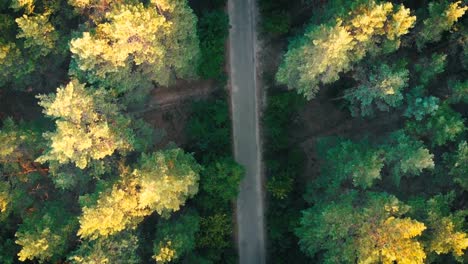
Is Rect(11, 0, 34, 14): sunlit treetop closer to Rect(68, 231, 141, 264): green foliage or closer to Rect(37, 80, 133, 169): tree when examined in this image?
Rect(37, 80, 133, 169): tree

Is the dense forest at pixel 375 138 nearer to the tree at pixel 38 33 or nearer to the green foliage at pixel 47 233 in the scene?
the green foliage at pixel 47 233

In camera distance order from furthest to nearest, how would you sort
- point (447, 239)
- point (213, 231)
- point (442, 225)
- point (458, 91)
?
point (213, 231) < point (458, 91) < point (442, 225) < point (447, 239)

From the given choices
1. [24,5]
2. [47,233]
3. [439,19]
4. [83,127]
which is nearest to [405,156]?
[439,19]

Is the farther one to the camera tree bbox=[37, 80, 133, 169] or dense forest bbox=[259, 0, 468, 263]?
dense forest bbox=[259, 0, 468, 263]

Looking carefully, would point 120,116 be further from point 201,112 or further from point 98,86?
point 201,112

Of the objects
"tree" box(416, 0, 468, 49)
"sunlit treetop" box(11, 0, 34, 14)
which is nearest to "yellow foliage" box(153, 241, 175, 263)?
"sunlit treetop" box(11, 0, 34, 14)

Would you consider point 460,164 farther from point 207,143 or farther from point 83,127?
point 83,127
